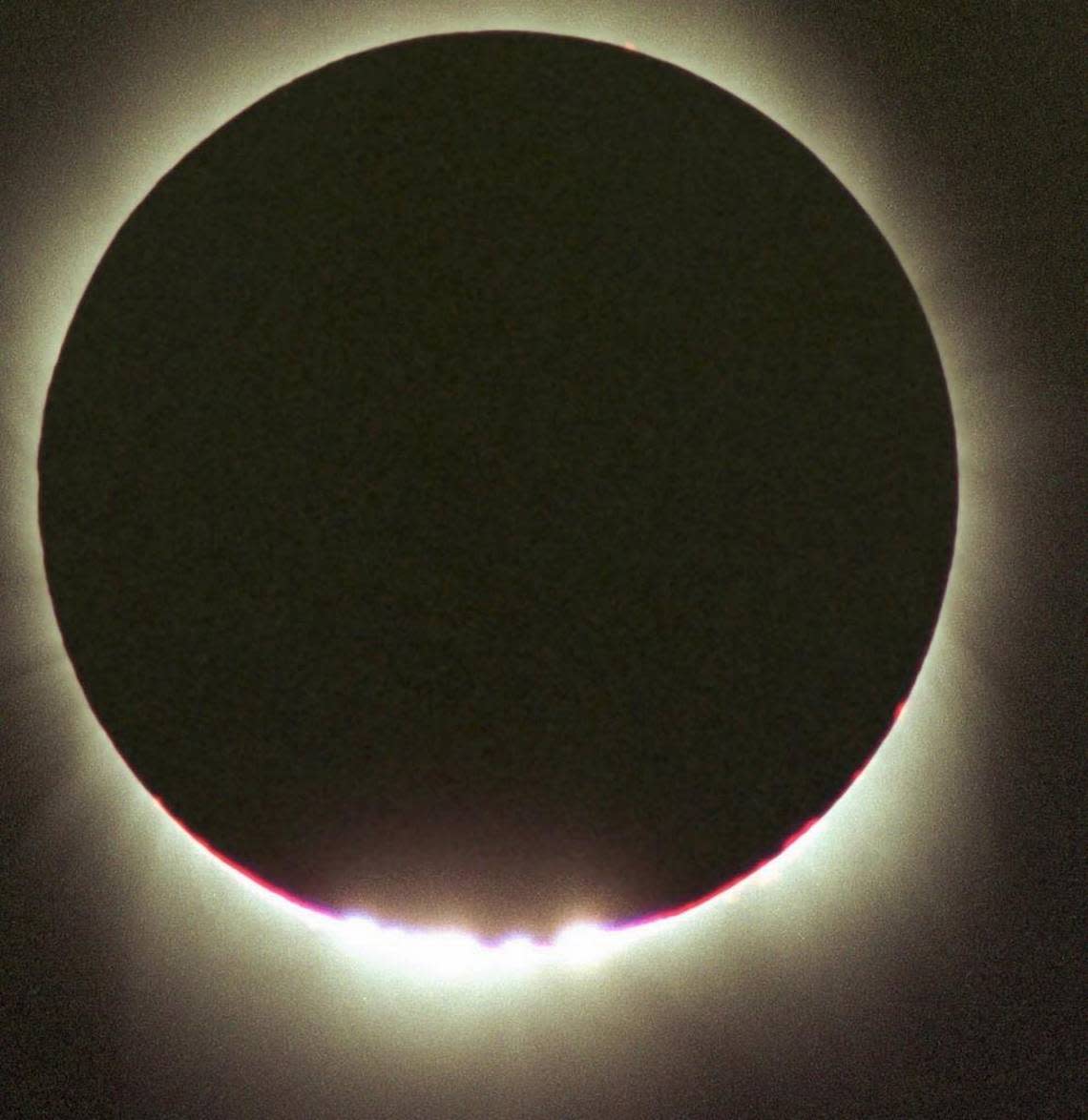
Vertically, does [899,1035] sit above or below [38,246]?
below

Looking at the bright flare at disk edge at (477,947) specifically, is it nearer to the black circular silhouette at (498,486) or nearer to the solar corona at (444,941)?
the solar corona at (444,941)

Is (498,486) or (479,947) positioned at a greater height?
(498,486)

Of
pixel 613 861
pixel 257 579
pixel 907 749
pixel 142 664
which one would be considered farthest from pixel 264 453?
pixel 907 749

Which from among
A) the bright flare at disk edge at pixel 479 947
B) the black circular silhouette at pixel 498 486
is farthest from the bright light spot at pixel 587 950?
the black circular silhouette at pixel 498 486

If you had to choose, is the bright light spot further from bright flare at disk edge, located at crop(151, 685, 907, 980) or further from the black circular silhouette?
the black circular silhouette

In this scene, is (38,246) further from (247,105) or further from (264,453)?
(264,453)

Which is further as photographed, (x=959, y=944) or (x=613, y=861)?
(x=959, y=944)

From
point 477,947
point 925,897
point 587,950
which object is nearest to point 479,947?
point 477,947

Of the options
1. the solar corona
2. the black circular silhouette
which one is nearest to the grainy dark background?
the solar corona

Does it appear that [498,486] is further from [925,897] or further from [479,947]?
[925,897]
